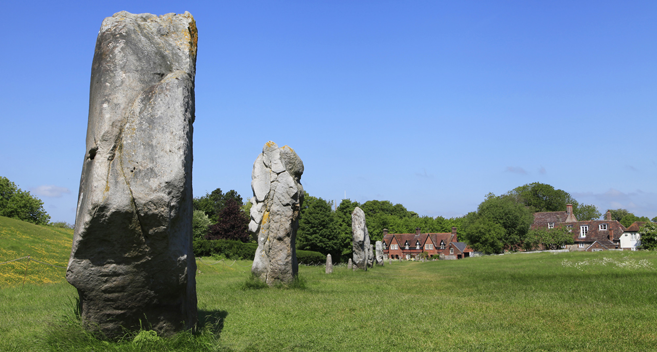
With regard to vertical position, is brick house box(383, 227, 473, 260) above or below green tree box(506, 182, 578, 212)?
below

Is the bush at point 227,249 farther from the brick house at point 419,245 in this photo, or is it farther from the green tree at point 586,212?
the green tree at point 586,212

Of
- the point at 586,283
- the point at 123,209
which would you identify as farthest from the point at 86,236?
the point at 586,283

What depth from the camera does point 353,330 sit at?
7.68 meters

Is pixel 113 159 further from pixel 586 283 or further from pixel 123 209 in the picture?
pixel 586 283

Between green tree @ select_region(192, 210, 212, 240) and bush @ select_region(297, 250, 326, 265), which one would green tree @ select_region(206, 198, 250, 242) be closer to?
green tree @ select_region(192, 210, 212, 240)

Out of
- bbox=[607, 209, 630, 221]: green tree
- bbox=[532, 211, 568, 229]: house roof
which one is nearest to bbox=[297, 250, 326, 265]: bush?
bbox=[532, 211, 568, 229]: house roof

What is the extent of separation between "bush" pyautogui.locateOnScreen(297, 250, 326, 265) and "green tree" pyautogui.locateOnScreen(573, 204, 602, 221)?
81.3 m

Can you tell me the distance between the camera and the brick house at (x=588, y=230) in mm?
69312

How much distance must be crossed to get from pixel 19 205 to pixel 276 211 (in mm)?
38013

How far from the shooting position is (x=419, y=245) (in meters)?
90.9

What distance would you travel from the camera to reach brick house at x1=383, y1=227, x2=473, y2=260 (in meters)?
88.8

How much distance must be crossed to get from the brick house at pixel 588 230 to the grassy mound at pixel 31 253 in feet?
224

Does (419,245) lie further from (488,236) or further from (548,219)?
(488,236)

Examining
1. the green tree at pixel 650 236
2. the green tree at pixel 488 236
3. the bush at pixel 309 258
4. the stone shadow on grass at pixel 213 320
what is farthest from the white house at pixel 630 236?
the stone shadow on grass at pixel 213 320
